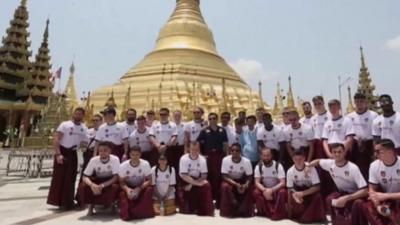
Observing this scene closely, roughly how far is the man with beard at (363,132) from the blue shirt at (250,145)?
5.59 feet

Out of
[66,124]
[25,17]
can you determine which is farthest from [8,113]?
[66,124]

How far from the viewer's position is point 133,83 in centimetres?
3070

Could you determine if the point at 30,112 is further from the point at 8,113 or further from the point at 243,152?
the point at 243,152

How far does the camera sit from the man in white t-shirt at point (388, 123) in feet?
17.1

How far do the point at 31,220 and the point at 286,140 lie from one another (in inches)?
172

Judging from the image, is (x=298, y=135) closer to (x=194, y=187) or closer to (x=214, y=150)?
(x=214, y=150)

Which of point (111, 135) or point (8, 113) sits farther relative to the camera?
point (8, 113)

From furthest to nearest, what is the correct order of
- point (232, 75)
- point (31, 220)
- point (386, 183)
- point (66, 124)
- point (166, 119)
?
point (232, 75), point (166, 119), point (66, 124), point (31, 220), point (386, 183)

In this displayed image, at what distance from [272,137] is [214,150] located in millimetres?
1094

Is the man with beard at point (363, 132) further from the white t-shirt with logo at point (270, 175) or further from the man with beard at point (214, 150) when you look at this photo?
the man with beard at point (214, 150)

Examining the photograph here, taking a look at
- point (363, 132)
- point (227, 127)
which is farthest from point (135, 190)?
point (363, 132)

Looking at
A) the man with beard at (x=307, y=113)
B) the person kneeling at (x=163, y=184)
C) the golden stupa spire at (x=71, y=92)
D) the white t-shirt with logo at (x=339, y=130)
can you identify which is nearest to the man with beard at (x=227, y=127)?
the man with beard at (x=307, y=113)

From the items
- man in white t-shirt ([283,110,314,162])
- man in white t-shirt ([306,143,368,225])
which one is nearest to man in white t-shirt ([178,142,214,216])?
man in white t-shirt ([283,110,314,162])

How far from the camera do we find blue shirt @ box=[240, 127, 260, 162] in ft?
21.7
